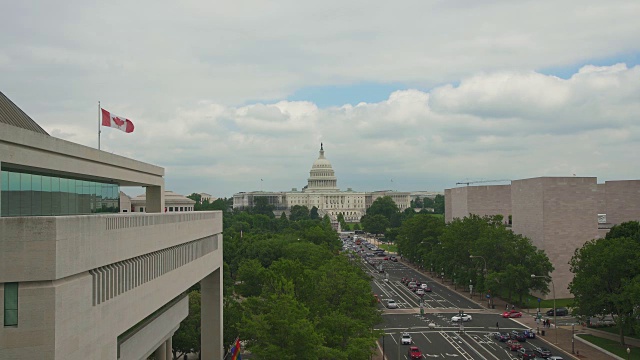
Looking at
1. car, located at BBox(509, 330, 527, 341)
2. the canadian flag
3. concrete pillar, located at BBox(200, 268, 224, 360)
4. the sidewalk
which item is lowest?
the sidewalk

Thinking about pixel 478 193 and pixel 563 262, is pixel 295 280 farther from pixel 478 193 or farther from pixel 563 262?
pixel 478 193

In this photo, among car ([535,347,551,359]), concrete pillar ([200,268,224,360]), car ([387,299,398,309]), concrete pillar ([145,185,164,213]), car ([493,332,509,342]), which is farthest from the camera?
car ([387,299,398,309])

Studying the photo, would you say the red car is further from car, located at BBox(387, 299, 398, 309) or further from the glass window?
the glass window

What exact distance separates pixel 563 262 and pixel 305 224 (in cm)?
8090

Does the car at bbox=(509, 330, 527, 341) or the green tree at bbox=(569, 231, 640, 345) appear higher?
the green tree at bbox=(569, 231, 640, 345)

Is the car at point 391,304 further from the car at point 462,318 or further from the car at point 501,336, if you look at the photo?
the car at point 501,336

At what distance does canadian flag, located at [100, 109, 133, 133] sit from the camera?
35631mm

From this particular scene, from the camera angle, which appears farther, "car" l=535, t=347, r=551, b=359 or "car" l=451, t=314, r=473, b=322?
"car" l=451, t=314, r=473, b=322

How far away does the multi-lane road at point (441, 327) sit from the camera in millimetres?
57594

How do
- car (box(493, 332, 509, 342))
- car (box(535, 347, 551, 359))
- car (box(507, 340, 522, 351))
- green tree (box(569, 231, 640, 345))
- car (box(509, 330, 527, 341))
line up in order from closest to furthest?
car (box(535, 347, 551, 359))
green tree (box(569, 231, 640, 345))
car (box(507, 340, 522, 351))
car (box(493, 332, 509, 342))
car (box(509, 330, 527, 341))

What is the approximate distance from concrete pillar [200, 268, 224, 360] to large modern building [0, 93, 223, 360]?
18.9 feet

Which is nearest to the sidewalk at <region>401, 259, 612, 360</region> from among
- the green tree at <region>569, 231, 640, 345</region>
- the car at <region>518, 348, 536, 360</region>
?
the green tree at <region>569, 231, 640, 345</region>

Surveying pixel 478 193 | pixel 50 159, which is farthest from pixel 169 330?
pixel 478 193

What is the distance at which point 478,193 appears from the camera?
4902 inches
